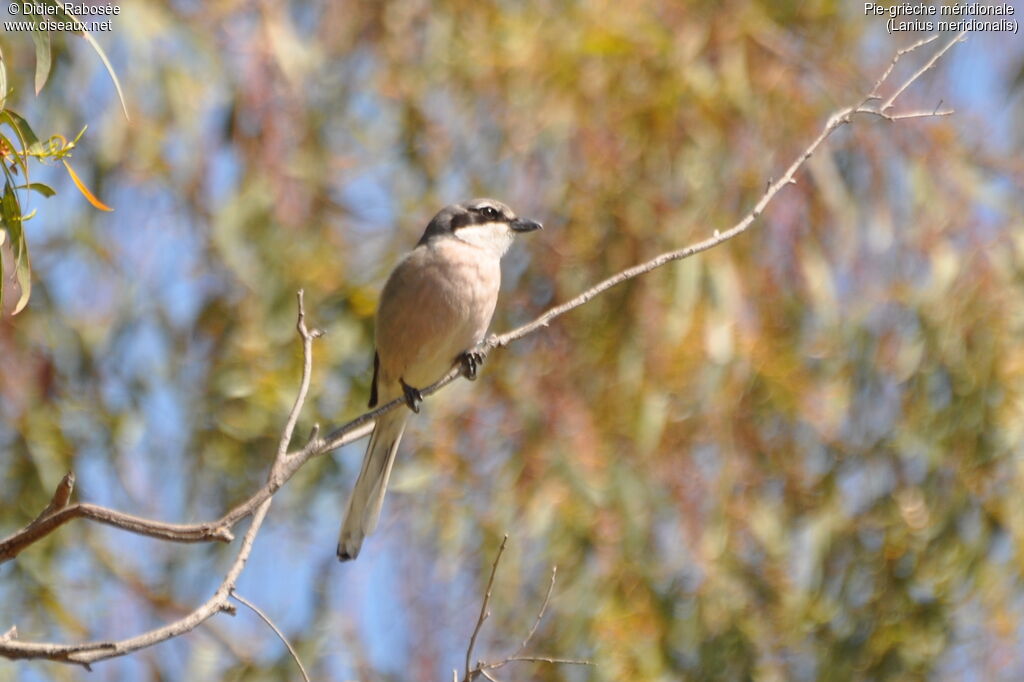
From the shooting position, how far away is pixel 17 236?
6.44ft

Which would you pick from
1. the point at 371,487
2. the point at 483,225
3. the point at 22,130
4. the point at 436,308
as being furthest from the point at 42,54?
the point at 483,225

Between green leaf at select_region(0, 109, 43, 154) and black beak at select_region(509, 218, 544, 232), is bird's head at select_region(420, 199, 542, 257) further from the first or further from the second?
green leaf at select_region(0, 109, 43, 154)

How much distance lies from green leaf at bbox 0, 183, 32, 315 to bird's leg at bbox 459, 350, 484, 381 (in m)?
1.96

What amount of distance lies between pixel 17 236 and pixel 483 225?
7.32ft

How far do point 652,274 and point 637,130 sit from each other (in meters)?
0.54

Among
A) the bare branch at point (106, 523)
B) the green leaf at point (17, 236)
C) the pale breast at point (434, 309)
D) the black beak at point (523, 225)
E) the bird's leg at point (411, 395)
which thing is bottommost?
the bare branch at point (106, 523)

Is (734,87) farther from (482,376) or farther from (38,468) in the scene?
(38,468)

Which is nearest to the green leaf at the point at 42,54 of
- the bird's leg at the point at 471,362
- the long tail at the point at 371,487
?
the long tail at the point at 371,487

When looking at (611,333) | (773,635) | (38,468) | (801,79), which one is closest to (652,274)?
(611,333)

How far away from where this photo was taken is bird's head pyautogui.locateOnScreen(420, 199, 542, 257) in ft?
13.3

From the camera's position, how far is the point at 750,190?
4605 mm

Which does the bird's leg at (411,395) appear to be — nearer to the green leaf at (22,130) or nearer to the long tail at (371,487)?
the long tail at (371,487)

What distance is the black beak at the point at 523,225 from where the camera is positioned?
407cm

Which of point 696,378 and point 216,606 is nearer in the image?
point 216,606
